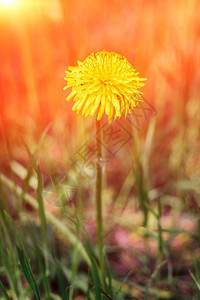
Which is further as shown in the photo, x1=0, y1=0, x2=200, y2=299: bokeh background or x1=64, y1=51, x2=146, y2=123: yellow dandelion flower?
x1=0, y1=0, x2=200, y2=299: bokeh background

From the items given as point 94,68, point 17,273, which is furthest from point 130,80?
point 17,273

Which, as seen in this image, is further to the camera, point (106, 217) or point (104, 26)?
point (104, 26)

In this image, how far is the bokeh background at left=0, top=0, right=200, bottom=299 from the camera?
2.64ft

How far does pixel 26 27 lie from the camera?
3.73 feet

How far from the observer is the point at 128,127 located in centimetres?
93

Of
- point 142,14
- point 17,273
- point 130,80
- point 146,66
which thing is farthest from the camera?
point 146,66

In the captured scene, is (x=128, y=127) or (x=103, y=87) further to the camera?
(x=128, y=127)

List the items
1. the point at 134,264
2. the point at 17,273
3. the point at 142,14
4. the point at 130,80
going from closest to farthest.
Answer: the point at 130,80 < the point at 17,273 < the point at 134,264 < the point at 142,14

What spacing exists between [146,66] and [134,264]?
620 millimetres

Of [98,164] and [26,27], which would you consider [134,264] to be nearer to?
[98,164]

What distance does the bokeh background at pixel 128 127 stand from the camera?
80 cm

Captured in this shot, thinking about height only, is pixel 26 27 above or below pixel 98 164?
above

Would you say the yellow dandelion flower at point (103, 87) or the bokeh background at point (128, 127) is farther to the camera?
the bokeh background at point (128, 127)

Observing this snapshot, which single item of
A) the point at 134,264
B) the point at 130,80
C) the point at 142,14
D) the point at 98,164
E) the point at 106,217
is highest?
the point at 142,14
